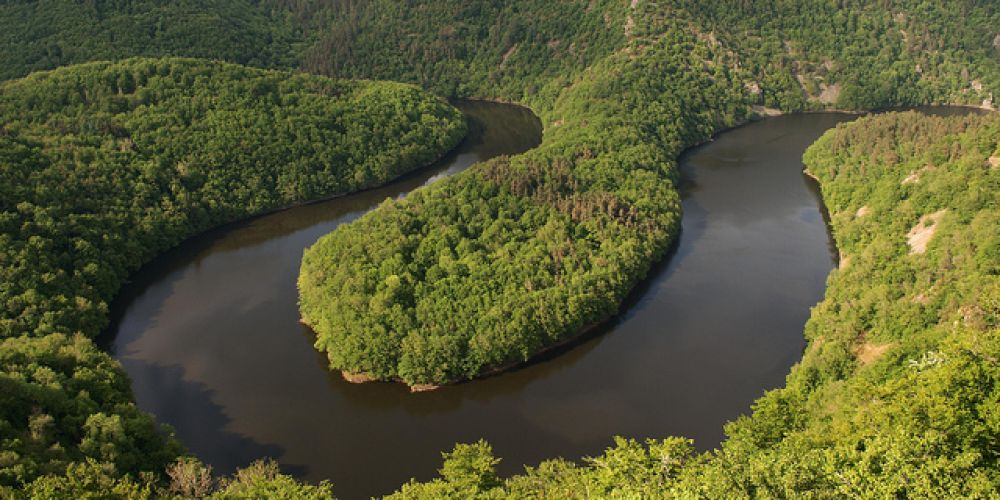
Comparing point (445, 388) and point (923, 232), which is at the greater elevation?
point (923, 232)

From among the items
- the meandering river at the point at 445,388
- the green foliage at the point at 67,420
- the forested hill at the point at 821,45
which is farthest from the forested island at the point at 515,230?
the meandering river at the point at 445,388

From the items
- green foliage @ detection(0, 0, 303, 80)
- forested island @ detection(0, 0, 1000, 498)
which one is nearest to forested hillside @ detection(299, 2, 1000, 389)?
forested island @ detection(0, 0, 1000, 498)

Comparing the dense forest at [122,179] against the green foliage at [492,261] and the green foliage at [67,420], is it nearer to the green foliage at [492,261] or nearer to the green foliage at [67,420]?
the green foliage at [67,420]

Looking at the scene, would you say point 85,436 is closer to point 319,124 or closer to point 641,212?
point 641,212

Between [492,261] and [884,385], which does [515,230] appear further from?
[884,385]

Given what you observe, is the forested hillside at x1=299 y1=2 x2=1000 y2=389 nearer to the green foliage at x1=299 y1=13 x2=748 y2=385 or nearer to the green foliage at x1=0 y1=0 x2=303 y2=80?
the green foliage at x1=299 y1=13 x2=748 y2=385

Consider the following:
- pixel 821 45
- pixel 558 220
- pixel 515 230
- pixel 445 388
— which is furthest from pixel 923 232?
pixel 821 45
